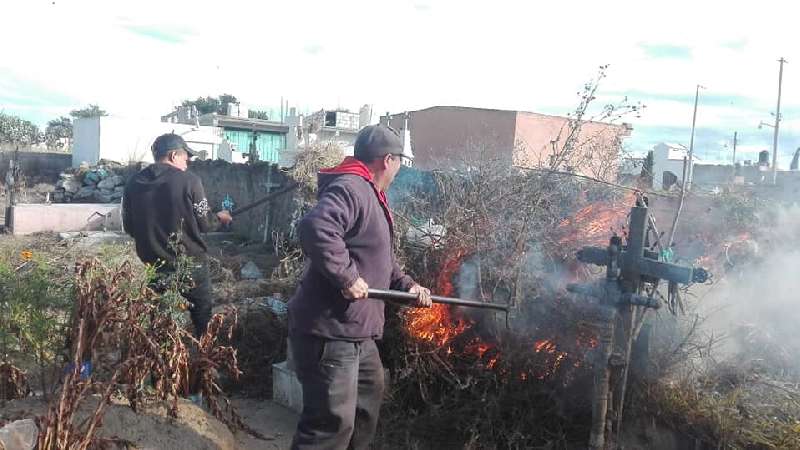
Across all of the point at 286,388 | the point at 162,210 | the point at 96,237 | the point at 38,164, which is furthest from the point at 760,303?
the point at 38,164

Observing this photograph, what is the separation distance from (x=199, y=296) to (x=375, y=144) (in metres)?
2.14

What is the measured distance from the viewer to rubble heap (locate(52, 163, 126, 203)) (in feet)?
60.9

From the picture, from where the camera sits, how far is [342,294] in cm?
301

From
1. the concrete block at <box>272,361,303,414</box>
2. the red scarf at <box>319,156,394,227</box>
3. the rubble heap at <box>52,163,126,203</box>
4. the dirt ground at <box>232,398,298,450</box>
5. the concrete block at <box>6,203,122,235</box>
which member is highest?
→ the red scarf at <box>319,156,394,227</box>

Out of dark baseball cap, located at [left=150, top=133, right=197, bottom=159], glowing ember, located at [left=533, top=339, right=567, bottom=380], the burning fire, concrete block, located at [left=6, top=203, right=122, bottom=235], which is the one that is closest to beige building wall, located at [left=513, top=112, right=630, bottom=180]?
the burning fire

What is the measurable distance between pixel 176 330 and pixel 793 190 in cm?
1082

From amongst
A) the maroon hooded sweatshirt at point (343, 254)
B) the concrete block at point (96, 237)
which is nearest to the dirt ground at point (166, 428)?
the maroon hooded sweatshirt at point (343, 254)

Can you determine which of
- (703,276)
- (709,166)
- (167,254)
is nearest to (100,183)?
(167,254)

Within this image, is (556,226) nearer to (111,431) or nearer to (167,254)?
(167,254)

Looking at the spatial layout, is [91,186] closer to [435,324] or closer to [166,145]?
[166,145]

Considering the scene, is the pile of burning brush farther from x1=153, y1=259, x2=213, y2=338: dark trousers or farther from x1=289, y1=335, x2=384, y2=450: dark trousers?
x1=153, y1=259, x2=213, y2=338: dark trousers

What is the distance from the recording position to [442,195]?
527 centimetres

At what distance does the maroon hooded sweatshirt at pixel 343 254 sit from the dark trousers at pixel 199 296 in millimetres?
1632

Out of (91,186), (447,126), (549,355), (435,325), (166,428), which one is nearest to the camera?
(166,428)
